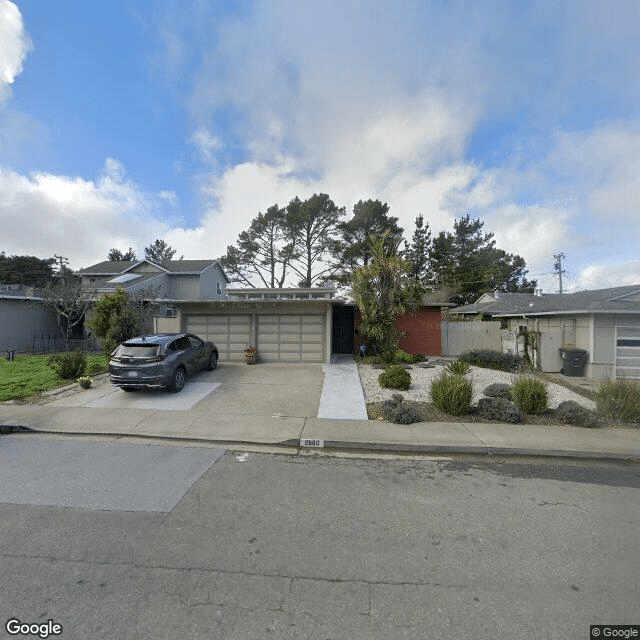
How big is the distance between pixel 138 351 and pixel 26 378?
5.02m

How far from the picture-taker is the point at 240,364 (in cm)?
1286

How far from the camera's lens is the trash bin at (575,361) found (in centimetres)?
1205

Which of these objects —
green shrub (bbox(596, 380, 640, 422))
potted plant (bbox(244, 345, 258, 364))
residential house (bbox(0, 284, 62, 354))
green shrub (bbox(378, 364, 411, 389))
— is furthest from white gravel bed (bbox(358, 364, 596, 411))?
residential house (bbox(0, 284, 62, 354))

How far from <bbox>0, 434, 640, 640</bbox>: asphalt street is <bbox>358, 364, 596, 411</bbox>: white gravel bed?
4.00m

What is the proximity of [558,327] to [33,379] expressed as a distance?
→ 19585 mm

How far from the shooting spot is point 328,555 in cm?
284

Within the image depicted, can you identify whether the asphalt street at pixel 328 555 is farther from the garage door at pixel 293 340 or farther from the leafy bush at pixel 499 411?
the garage door at pixel 293 340

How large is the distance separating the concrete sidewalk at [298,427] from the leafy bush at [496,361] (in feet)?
20.5

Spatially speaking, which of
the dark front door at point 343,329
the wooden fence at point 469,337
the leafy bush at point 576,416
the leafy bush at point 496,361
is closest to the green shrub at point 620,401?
the leafy bush at point 576,416

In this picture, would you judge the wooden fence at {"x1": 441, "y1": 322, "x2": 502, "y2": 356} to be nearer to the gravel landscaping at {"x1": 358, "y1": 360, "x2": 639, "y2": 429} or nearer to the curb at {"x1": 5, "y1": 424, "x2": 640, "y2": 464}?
the gravel landscaping at {"x1": 358, "y1": 360, "x2": 639, "y2": 429}

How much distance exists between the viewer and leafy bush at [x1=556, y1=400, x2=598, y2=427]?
21.0 feet

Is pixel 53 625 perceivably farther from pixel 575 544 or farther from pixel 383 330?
pixel 383 330

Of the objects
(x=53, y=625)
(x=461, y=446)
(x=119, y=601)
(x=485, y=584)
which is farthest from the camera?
(x=461, y=446)

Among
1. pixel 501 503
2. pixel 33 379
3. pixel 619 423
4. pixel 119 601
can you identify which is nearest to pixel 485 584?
pixel 501 503
